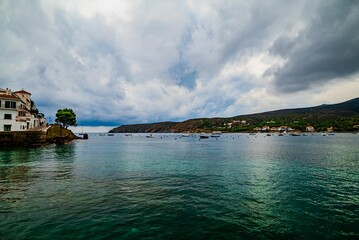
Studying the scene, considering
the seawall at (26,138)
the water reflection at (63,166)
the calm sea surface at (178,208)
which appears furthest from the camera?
the seawall at (26,138)

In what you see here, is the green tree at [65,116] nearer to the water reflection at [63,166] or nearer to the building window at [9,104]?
the building window at [9,104]

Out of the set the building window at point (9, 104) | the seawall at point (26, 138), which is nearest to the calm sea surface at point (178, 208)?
the seawall at point (26, 138)

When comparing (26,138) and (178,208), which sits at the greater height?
(26,138)

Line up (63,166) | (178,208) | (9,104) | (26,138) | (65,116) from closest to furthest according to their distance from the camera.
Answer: (178,208) < (63,166) < (9,104) < (26,138) < (65,116)

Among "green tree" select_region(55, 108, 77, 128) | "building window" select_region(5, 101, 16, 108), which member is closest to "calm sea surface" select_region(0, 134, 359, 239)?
"building window" select_region(5, 101, 16, 108)

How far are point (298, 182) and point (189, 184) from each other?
1227 centimetres

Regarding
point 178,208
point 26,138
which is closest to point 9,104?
point 26,138

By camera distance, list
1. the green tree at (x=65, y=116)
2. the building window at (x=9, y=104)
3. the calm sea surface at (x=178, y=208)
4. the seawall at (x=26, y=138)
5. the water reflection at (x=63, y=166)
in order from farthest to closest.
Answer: the green tree at (x=65, y=116) < the building window at (x=9, y=104) < the seawall at (x=26, y=138) < the water reflection at (x=63, y=166) < the calm sea surface at (x=178, y=208)

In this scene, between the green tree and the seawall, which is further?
the green tree

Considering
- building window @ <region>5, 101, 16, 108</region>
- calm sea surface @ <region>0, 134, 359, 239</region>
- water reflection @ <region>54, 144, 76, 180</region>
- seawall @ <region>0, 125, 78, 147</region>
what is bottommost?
calm sea surface @ <region>0, 134, 359, 239</region>

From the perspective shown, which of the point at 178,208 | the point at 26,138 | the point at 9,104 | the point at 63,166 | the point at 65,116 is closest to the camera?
the point at 178,208

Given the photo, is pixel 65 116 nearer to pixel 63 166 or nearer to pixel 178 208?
pixel 63 166

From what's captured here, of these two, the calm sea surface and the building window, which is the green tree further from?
the calm sea surface

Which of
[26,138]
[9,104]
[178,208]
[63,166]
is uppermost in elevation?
[9,104]
